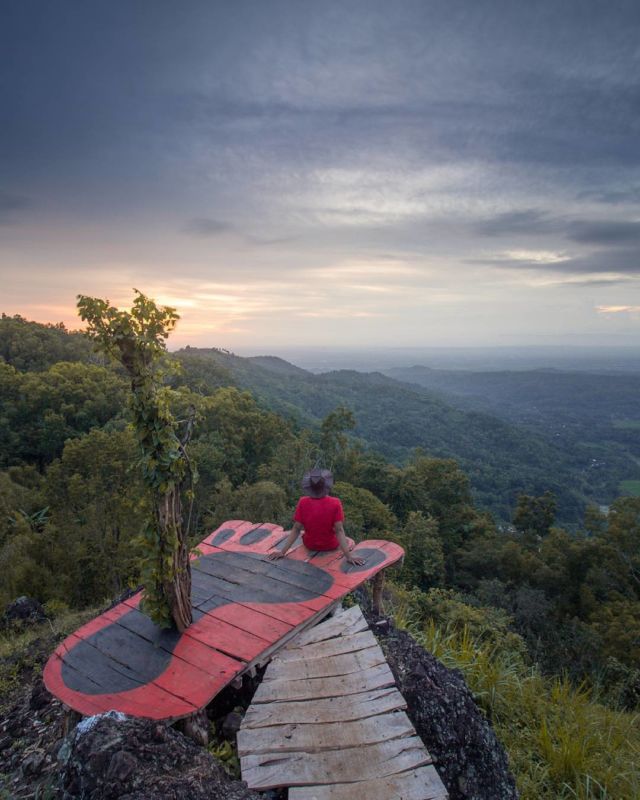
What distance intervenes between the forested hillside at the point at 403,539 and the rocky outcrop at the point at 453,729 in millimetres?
262

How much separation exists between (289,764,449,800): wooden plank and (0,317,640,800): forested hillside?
913 millimetres

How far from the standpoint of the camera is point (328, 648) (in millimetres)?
3727

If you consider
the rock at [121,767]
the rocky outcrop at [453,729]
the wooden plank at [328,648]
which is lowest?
the rocky outcrop at [453,729]

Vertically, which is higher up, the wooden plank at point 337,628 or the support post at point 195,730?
the wooden plank at point 337,628

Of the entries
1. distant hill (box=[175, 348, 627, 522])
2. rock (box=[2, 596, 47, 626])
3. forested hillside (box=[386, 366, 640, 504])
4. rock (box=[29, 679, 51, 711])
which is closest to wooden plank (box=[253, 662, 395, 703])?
rock (box=[29, 679, 51, 711])

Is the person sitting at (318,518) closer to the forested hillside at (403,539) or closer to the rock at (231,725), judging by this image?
the forested hillside at (403,539)

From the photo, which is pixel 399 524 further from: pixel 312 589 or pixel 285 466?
pixel 312 589

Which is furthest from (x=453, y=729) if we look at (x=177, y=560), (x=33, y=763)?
(x=33, y=763)

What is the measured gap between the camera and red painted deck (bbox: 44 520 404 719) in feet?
9.91

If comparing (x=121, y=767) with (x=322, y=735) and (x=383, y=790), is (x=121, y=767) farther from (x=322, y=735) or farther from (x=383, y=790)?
(x=383, y=790)

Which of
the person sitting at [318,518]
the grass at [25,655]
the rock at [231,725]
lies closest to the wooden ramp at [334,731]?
the rock at [231,725]

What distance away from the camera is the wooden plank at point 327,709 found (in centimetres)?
310

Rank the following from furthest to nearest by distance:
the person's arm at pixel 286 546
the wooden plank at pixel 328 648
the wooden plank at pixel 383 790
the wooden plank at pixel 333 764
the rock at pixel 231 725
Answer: the person's arm at pixel 286 546 → the wooden plank at pixel 328 648 → the rock at pixel 231 725 → the wooden plank at pixel 333 764 → the wooden plank at pixel 383 790

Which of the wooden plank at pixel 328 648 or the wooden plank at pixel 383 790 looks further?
the wooden plank at pixel 328 648
